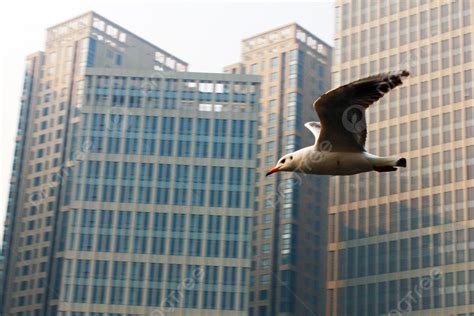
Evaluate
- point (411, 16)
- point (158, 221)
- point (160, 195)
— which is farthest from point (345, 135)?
point (411, 16)

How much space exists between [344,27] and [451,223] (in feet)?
Result: 126

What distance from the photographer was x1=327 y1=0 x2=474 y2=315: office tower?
12875 cm

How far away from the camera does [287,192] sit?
167500 millimetres

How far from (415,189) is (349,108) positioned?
112526mm

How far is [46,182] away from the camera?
6983 inches

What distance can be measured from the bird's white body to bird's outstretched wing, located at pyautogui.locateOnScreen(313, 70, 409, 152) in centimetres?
23

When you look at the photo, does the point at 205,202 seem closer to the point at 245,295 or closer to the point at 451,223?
the point at 245,295

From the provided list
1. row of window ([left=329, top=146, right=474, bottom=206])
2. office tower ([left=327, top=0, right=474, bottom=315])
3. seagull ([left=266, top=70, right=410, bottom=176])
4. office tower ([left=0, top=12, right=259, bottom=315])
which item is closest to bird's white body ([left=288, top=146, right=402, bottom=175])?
seagull ([left=266, top=70, right=410, bottom=176])

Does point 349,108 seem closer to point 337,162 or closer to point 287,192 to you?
point 337,162

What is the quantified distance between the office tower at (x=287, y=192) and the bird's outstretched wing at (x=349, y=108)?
13558 centimetres

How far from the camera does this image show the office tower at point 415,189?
422 ft

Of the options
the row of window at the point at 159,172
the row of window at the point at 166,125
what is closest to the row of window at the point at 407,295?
the row of window at the point at 159,172

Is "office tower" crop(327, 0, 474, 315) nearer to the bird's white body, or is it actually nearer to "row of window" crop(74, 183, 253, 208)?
"row of window" crop(74, 183, 253, 208)

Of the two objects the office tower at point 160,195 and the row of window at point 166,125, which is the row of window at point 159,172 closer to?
the office tower at point 160,195
